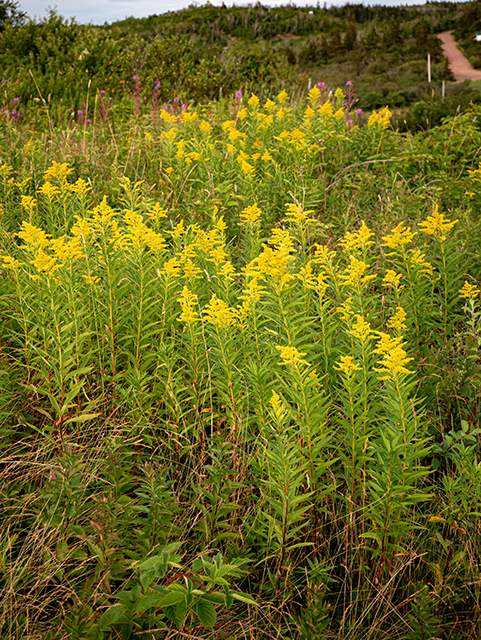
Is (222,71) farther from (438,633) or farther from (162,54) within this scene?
(438,633)

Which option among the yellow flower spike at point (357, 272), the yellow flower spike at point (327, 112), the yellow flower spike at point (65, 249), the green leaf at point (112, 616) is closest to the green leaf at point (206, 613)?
the green leaf at point (112, 616)

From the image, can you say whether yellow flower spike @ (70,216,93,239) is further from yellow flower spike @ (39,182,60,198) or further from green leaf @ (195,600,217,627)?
green leaf @ (195,600,217,627)

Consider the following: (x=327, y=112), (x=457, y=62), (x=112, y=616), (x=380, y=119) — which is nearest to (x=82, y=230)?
(x=112, y=616)

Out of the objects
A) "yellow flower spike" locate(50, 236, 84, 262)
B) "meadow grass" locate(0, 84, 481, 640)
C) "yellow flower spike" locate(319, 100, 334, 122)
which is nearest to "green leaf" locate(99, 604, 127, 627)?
"meadow grass" locate(0, 84, 481, 640)

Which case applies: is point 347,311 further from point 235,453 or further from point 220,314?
point 235,453

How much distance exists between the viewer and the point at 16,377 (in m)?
2.37

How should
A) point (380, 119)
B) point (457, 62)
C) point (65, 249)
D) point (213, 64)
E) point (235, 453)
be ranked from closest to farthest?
point (235, 453)
point (65, 249)
point (380, 119)
point (213, 64)
point (457, 62)

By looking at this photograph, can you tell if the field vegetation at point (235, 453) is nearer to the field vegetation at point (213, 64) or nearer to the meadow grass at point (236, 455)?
the meadow grass at point (236, 455)

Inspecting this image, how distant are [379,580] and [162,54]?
1119 cm

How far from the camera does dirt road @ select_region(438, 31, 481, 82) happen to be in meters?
19.2

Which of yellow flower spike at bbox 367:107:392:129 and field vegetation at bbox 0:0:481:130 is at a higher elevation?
field vegetation at bbox 0:0:481:130

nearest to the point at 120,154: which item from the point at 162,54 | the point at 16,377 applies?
the point at 16,377

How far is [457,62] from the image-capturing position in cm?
2234

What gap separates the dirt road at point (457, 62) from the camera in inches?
757
